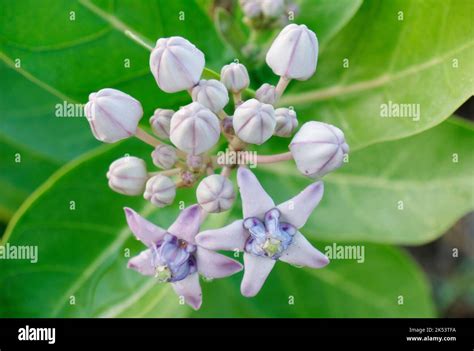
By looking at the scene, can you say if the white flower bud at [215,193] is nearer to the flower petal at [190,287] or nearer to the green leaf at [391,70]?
the flower petal at [190,287]

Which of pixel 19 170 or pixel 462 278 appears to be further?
pixel 462 278

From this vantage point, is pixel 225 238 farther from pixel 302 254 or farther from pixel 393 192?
pixel 393 192

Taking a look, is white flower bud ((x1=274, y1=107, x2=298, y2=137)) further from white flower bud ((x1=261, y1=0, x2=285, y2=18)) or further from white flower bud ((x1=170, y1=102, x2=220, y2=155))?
white flower bud ((x1=261, y1=0, x2=285, y2=18))

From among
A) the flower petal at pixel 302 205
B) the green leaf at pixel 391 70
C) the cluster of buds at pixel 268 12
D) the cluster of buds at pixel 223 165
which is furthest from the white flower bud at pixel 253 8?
the flower petal at pixel 302 205

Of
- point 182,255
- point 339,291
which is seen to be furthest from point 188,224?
point 339,291
